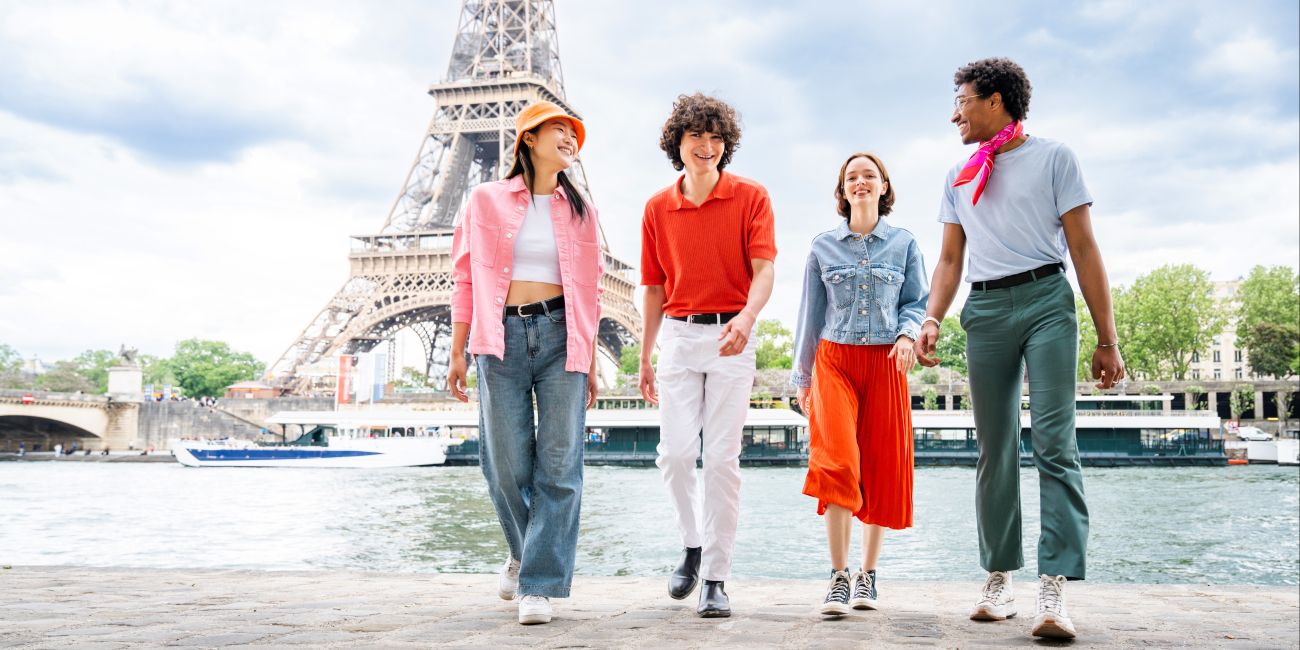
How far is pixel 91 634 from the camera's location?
3.08 metres

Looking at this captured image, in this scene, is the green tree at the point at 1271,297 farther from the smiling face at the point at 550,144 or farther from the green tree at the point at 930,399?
the smiling face at the point at 550,144

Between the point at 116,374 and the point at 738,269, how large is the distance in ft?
173

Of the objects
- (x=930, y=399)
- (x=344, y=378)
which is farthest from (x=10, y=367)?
(x=930, y=399)

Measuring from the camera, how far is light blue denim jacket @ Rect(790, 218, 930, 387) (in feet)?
12.9

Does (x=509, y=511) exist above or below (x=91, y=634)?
above

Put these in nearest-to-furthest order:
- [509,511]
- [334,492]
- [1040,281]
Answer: [1040,281]
[509,511]
[334,492]

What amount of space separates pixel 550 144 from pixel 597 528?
10.9 meters

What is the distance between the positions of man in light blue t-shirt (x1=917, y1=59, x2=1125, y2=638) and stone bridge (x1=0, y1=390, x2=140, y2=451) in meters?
48.2

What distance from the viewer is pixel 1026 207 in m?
3.48

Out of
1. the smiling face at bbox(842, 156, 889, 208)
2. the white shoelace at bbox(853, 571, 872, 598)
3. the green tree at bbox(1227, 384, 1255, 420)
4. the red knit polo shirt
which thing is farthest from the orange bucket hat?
the green tree at bbox(1227, 384, 1255, 420)

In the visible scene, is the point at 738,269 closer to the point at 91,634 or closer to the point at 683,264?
the point at 683,264

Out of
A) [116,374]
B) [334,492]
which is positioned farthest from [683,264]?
[116,374]

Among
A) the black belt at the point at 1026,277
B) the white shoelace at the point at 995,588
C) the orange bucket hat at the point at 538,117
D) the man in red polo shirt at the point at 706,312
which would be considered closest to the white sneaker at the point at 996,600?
the white shoelace at the point at 995,588

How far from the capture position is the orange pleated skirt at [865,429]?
12.4 feet
